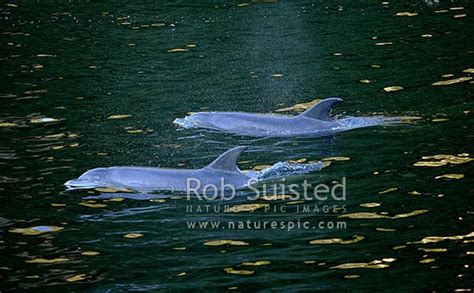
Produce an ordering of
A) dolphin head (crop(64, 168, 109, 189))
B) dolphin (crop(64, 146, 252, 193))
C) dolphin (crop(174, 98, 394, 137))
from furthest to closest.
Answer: dolphin (crop(174, 98, 394, 137)) → dolphin head (crop(64, 168, 109, 189)) → dolphin (crop(64, 146, 252, 193))

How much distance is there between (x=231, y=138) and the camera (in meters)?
23.1

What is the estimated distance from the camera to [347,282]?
13.6 m

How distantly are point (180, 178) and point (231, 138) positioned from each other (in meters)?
5.15

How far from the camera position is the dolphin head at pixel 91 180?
18.6 m

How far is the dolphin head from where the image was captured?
60.9 ft

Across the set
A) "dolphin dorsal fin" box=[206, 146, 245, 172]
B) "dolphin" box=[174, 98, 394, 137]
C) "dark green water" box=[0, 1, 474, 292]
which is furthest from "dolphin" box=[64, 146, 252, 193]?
"dolphin" box=[174, 98, 394, 137]

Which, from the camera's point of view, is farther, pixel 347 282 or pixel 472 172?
pixel 472 172

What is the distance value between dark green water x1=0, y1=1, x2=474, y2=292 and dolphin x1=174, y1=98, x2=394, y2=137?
64cm

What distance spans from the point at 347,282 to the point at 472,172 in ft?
18.6

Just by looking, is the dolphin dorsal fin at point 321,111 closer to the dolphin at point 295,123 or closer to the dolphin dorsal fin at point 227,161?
the dolphin at point 295,123

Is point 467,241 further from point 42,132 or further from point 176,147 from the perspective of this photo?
point 42,132

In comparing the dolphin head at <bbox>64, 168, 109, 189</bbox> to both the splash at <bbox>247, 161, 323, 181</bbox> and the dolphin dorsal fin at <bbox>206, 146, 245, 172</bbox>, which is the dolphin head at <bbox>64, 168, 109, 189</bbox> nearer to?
the dolphin dorsal fin at <bbox>206, 146, 245, 172</bbox>

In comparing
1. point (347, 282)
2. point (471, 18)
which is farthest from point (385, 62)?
point (347, 282)

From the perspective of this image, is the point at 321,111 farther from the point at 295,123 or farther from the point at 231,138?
the point at 231,138
